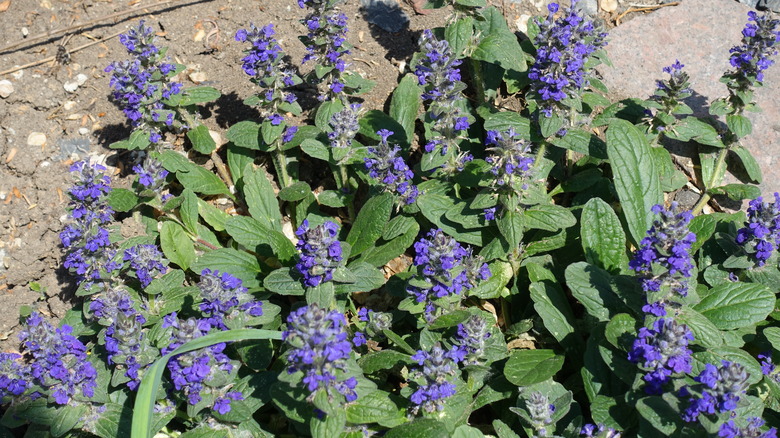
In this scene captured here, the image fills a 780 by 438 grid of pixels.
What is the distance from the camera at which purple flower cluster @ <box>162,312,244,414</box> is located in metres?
4.12

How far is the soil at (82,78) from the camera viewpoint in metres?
5.87

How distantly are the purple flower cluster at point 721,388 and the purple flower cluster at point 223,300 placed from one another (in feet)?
8.78

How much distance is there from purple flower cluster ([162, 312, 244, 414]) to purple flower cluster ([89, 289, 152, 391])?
0.20 metres

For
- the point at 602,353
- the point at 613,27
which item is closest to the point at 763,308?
the point at 602,353

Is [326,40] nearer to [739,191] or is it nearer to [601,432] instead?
[601,432]

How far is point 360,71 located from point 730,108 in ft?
10.9

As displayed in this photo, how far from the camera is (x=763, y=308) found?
4.61 meters

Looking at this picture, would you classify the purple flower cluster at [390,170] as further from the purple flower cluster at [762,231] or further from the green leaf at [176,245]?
the purple flower cluster at [762,231]

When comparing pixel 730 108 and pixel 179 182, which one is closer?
pixel 730 108

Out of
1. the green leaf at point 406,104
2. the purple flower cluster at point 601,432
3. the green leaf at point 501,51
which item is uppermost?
the green leaf at point 501,51

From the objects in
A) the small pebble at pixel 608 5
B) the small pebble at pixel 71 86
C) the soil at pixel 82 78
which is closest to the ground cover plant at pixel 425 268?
the soil at pixel 82 78

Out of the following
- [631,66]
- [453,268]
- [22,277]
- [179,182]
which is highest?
[631,66]

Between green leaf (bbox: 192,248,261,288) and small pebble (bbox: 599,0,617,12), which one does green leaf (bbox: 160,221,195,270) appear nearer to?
green leaf (bbox: 192,248,261,288)

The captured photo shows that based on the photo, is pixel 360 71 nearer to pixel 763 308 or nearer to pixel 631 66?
pixel 631 66
